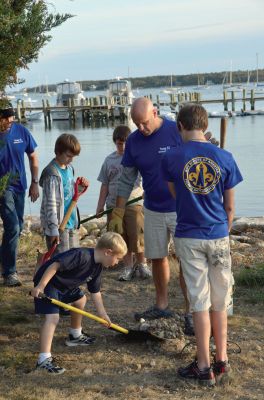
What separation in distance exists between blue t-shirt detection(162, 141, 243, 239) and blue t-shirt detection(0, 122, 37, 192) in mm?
2781

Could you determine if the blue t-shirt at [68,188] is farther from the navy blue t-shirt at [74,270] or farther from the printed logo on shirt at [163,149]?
the navy blue t-shirt at [74,270]

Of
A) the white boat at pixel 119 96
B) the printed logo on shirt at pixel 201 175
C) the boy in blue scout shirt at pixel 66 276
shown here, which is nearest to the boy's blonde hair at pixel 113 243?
the boy in blue scout shirt at pixel 66 276

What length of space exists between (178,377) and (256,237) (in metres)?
5.89

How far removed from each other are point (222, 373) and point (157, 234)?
1461 millimetres

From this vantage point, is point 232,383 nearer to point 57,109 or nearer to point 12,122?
point 12,122

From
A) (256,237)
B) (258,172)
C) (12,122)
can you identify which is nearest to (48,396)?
(12,122)

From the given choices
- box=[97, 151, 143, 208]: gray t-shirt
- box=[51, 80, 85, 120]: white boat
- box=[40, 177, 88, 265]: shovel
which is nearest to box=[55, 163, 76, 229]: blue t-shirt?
box=[40, 177, 88, 265]: shovel

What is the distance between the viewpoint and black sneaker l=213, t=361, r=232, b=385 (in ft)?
15.4

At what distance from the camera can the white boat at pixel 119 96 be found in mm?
56281

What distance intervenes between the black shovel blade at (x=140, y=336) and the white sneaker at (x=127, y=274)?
2031 mm

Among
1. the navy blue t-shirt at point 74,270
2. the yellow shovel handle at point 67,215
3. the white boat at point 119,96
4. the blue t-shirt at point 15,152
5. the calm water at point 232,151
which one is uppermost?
the blue t-shirt at point 15,152

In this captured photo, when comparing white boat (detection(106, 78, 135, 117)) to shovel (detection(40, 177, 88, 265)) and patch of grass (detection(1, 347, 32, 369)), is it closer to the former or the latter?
shovel (detection(40, 177, 88, 265))

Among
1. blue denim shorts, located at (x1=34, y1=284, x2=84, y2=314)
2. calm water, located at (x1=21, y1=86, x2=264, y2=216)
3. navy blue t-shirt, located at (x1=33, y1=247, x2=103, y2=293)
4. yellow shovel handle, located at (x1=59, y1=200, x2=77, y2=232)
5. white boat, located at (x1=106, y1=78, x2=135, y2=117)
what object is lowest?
calm water, located at (x1=21, y1=86, x2=264, y2=216)

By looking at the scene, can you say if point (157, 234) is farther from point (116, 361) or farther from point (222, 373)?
point (222, 373)
